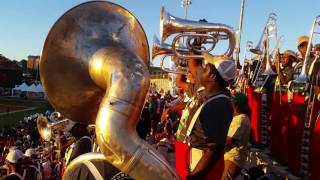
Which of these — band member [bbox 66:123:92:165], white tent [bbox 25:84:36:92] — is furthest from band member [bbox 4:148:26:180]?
white tent [bbox 25:84:36:92]

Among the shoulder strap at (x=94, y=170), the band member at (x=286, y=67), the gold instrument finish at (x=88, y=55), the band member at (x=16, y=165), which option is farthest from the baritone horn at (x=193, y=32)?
the band member at (x=286, y=67)

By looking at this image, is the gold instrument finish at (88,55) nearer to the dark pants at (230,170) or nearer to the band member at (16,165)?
the dark pants at (230,170)

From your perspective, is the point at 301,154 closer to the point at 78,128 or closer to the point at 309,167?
the point at 309,167

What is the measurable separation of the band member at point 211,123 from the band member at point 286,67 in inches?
144

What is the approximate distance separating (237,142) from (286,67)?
2.92 metres

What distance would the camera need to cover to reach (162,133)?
955 cm

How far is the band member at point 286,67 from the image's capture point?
21.9 feet

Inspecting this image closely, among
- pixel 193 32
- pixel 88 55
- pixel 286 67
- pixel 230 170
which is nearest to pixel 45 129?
pixel 230 170

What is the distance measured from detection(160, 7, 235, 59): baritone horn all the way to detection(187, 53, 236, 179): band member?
514 millimetres

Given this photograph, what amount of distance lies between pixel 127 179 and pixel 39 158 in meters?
5.94

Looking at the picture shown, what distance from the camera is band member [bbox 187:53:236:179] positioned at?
2.89 meters

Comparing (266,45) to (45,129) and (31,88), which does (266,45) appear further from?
(31,88)

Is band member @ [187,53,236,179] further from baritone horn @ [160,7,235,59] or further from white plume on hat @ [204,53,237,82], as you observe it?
baritone horn @ [160,7,235,59]

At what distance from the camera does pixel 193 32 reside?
12.6 ft
